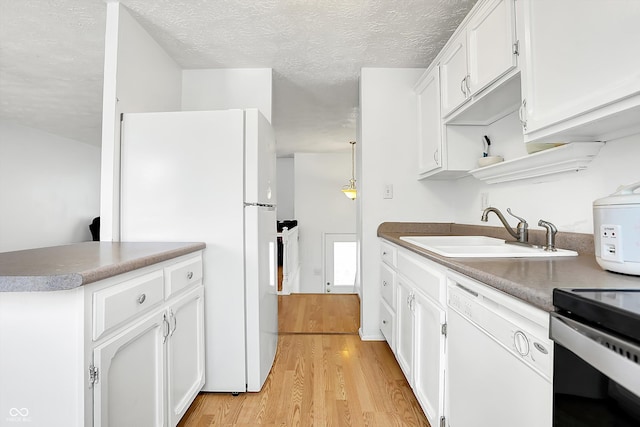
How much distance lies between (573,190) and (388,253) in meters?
1.10

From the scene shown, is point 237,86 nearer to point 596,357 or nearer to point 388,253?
point 388,253

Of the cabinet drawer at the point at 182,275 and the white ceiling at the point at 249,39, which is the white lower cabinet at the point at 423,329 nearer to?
the cabinet drawer at the point at 182,275

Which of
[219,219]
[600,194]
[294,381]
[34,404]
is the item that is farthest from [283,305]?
[600,194]

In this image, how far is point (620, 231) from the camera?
0.78m

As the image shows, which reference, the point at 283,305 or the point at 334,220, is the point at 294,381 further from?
the point at 334,220

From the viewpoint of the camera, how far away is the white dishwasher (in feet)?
2.26

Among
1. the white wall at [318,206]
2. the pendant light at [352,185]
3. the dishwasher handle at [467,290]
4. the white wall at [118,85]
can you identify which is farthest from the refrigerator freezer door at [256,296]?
the white wall at [318,206]

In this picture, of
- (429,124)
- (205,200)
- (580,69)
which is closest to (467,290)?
(580,69)

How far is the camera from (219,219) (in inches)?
64.9

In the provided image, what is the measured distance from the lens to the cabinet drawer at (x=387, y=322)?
202 centimetres

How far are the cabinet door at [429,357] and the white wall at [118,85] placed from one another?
63.8 inches

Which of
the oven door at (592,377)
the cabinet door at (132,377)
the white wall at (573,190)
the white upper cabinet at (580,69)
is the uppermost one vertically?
the white upper cabinet at (580,69)

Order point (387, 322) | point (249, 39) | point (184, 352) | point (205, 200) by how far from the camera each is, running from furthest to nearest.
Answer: point (387, 322)
point (249, 39)
point (205, 200)
point (184, 352)

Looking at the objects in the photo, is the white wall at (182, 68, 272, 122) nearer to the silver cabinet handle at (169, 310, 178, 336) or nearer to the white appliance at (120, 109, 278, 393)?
the white appliance at (120, 109, 278, 393)
